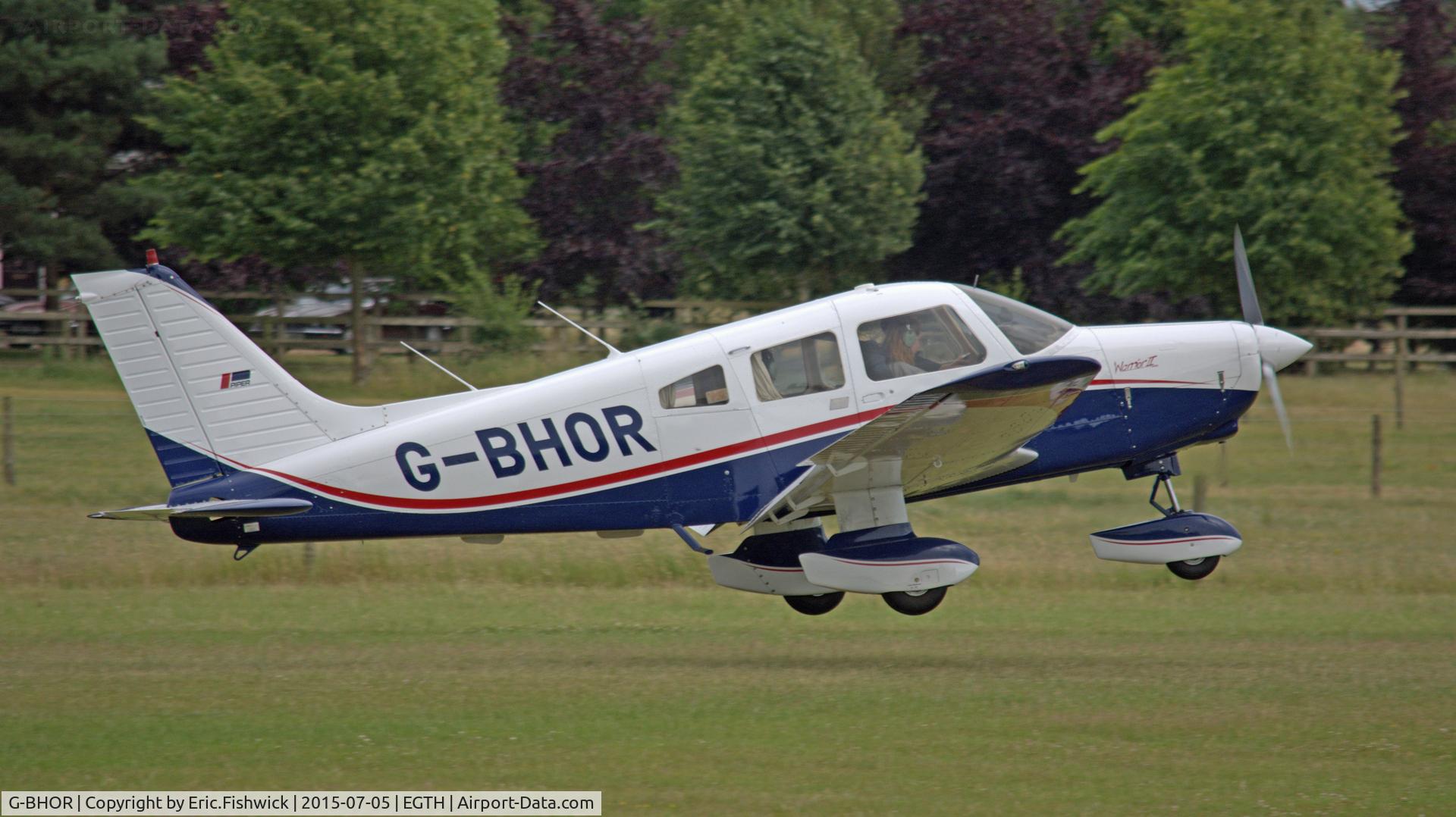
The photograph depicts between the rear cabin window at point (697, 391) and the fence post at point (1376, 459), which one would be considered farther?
the fence post at point (1376, 459)

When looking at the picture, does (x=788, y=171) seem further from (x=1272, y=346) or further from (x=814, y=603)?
(x=1272, y=346)

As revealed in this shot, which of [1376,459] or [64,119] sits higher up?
[64,119]

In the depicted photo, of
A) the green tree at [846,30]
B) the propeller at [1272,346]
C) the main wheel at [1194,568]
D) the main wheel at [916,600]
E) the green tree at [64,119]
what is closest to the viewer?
the main wheel at [916,600]

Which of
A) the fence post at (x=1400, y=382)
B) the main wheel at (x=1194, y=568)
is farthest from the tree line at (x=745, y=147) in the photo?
the main wheel at (x=1194, y=568)

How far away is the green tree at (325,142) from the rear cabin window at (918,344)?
1584cm

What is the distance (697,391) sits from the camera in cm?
1024

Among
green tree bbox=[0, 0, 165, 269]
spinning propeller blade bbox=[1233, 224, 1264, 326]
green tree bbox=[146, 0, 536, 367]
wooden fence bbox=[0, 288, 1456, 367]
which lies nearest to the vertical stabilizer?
spinning propeller blade bbox=[1233, 224, 1264, 326]

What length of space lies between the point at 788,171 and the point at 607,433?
1867 centimetres

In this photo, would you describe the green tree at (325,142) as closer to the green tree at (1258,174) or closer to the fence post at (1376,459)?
the green tree at (1258,174)

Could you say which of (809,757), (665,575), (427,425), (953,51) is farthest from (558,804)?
(953,51)

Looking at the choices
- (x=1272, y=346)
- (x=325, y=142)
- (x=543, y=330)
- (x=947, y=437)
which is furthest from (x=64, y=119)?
(x=1272, y=346)

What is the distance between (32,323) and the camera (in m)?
31.9

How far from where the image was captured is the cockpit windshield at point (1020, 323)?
10.3 metres

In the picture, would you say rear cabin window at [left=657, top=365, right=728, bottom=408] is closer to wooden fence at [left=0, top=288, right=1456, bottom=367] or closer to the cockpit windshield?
the cockpit windshield
